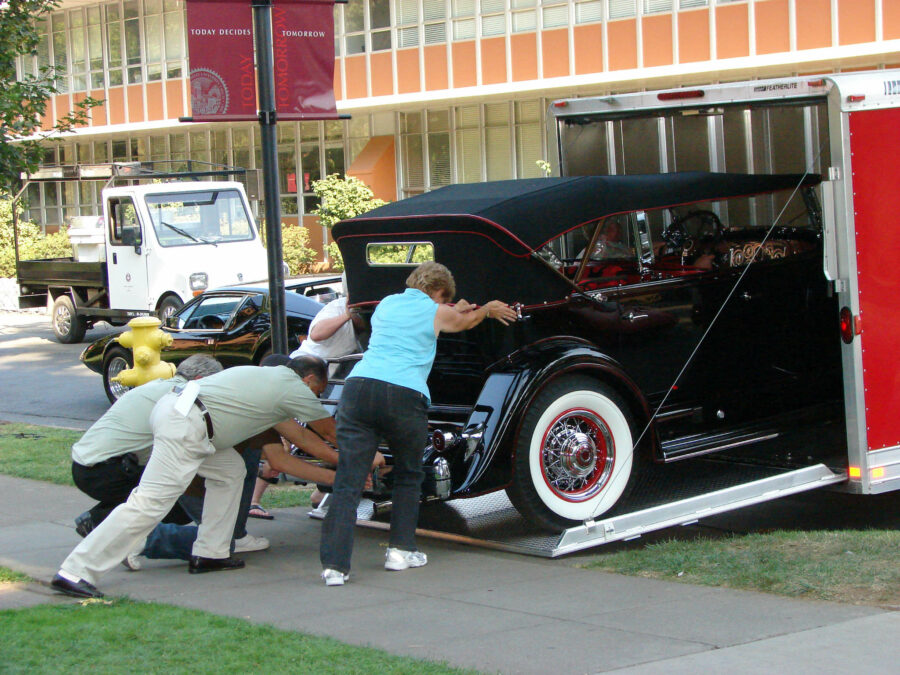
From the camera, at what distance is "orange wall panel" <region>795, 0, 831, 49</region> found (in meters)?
23.2

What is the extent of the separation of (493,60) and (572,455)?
2287cm

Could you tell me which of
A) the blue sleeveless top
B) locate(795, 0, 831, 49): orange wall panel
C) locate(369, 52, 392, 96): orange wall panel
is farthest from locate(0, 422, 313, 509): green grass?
locate(369, 52, 392, 96): orange wall panel

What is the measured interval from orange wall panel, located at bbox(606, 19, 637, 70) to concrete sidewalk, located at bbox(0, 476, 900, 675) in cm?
2064

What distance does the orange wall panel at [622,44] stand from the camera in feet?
85.2

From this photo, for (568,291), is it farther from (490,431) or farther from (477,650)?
(477,650)

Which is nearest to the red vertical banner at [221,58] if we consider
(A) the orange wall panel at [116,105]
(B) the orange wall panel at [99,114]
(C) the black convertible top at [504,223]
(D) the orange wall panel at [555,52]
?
(C) the black convertible top at [504,223]

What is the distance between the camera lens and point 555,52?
27375 mm

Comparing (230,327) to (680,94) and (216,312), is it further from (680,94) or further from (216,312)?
(680,94)

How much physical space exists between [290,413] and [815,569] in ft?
9.58

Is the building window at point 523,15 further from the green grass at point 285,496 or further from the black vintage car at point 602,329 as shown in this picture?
the green grass at point 285,496

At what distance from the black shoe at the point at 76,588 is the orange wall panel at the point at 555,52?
75.2ft

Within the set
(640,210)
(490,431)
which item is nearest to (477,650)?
(490,431)

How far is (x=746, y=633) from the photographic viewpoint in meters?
5.08

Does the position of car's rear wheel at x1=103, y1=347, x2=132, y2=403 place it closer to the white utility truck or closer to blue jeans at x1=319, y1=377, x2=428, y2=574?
the white utility truck
